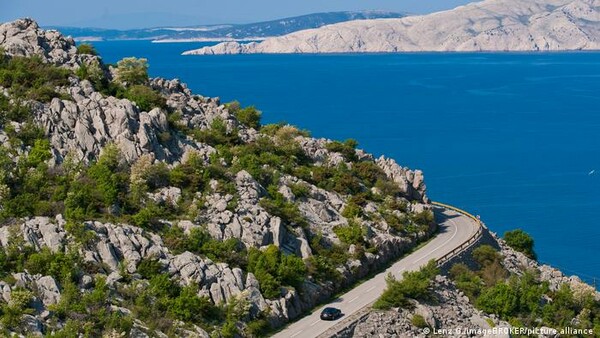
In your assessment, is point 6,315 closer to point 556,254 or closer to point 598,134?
point 556,254

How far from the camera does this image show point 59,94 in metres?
66.2

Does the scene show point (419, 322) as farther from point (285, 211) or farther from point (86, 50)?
point (86, 50)

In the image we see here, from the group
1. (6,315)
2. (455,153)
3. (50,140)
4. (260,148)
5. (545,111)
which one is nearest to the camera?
(6,315)

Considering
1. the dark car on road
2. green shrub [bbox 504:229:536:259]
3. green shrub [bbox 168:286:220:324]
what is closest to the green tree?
green shrub [bbox 168:286:220:324]

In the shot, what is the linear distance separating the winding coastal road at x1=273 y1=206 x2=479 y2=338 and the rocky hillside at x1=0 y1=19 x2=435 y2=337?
1083 mm

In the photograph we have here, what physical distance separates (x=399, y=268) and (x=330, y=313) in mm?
11942

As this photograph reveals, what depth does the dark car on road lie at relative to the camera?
173 ft

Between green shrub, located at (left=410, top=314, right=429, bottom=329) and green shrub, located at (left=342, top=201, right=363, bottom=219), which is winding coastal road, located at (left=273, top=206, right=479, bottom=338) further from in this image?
green shrub, located at (left=342, top=201, right=363, bottom=219)

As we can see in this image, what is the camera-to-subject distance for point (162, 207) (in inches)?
2307

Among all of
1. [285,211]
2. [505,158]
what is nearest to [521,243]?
[285,211]

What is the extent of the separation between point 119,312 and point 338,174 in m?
31.1

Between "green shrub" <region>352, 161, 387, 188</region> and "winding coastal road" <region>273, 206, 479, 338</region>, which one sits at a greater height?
"green shrub" <region>352, 161, 387, 188</region>

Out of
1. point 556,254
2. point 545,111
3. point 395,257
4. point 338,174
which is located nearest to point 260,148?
point 338,174

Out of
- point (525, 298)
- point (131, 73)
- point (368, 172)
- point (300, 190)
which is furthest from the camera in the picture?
point (368, 172)
